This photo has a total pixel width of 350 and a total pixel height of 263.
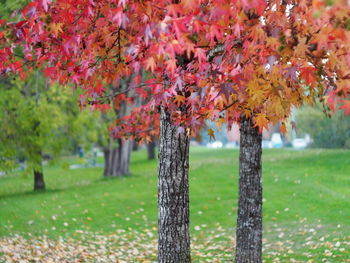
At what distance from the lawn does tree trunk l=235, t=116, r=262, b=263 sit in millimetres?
1912

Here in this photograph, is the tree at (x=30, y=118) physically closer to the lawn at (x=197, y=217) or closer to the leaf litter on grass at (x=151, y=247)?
the lawn at (x=197, y=217)

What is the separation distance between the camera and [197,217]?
1666 cm

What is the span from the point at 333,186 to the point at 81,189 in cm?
1159

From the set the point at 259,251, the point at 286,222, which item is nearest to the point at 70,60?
the point at 259,251

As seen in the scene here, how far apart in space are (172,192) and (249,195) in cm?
203

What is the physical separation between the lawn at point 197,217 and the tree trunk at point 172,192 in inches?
153

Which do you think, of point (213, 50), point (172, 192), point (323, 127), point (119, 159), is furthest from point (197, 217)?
point (323, 127)

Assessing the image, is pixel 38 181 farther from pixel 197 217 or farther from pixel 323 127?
pixel 323 127

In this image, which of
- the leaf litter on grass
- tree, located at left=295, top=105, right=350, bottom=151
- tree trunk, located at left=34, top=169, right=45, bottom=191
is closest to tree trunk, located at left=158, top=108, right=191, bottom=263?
the leaf litter on grass

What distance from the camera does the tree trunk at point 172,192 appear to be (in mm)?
6723

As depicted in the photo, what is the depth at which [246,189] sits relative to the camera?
8359 mm

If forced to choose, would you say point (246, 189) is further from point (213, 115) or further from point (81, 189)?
point (81, 189)

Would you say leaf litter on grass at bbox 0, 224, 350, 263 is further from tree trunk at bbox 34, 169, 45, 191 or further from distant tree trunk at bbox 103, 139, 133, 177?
distant tree trunk at bbox 103, 139, 133, 177

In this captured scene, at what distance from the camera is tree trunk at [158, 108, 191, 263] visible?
22.1 ft
